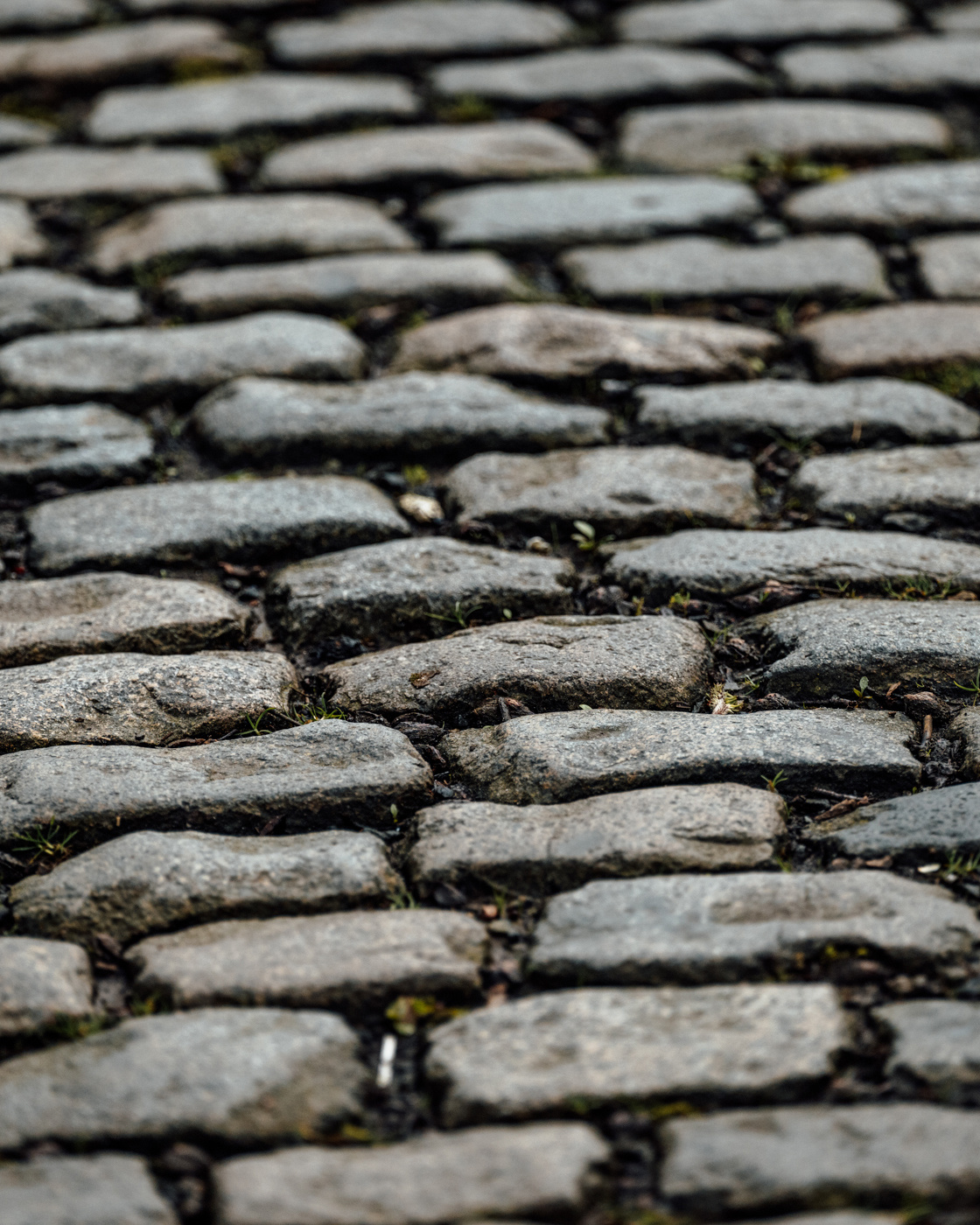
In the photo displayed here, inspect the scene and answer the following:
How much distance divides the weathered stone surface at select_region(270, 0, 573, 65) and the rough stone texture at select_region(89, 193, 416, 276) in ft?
2.91

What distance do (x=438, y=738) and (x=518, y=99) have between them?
7.73 feet

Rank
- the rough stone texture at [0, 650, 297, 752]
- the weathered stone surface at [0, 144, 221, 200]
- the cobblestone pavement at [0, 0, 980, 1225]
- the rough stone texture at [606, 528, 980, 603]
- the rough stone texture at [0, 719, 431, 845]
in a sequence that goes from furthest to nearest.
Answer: the weathered stone surface at [0, 144, 221, 200]
the rough stone texture at [606, 528, 980, 603]
the rough stone texture at [0, 650, 297, 752]
the rough stone texture at [0, 719, 431, 845]
the cobblestone pavement at [0, 0, 980, 1225]

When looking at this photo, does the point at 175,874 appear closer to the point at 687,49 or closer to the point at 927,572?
the point at 927,572

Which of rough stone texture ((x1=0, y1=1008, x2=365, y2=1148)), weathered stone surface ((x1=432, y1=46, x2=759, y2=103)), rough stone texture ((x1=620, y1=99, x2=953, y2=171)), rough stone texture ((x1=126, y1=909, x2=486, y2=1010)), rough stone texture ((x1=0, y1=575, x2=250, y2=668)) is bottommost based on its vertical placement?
rough stone texture ((x1=0, y1=1008, x2=365, y2=1148))

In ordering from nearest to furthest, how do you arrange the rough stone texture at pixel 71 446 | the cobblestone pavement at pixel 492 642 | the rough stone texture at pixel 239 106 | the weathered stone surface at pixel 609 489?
the cobblestone pavement at pixel 492 642, the weathered stone surface at pixel 609 489, the rough stone texture at pixel 71 446, the rough stone texture at pixel 239 106

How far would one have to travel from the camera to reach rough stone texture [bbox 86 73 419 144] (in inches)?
131

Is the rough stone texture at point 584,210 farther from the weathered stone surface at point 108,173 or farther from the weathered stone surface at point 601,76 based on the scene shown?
the weathered stone surface at point 108,173

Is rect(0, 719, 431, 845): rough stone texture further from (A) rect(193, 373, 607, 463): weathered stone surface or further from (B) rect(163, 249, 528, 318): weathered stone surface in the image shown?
(B) rect(163, 249, 528, 318): weathered stone surface

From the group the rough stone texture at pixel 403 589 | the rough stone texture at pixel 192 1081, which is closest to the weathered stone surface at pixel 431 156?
the rough stone texture at pixel 403 589

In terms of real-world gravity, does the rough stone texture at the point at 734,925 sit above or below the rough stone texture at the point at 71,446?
below

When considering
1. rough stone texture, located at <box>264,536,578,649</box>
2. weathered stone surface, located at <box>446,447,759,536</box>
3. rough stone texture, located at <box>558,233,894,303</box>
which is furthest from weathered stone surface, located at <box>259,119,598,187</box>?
rough stone texture, located at <box>264,536,578,649</box>

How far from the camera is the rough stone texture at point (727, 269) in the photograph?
8.91 feet

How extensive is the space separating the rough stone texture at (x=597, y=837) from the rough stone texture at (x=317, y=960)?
83 millimetres

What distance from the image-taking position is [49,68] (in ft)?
11.7
